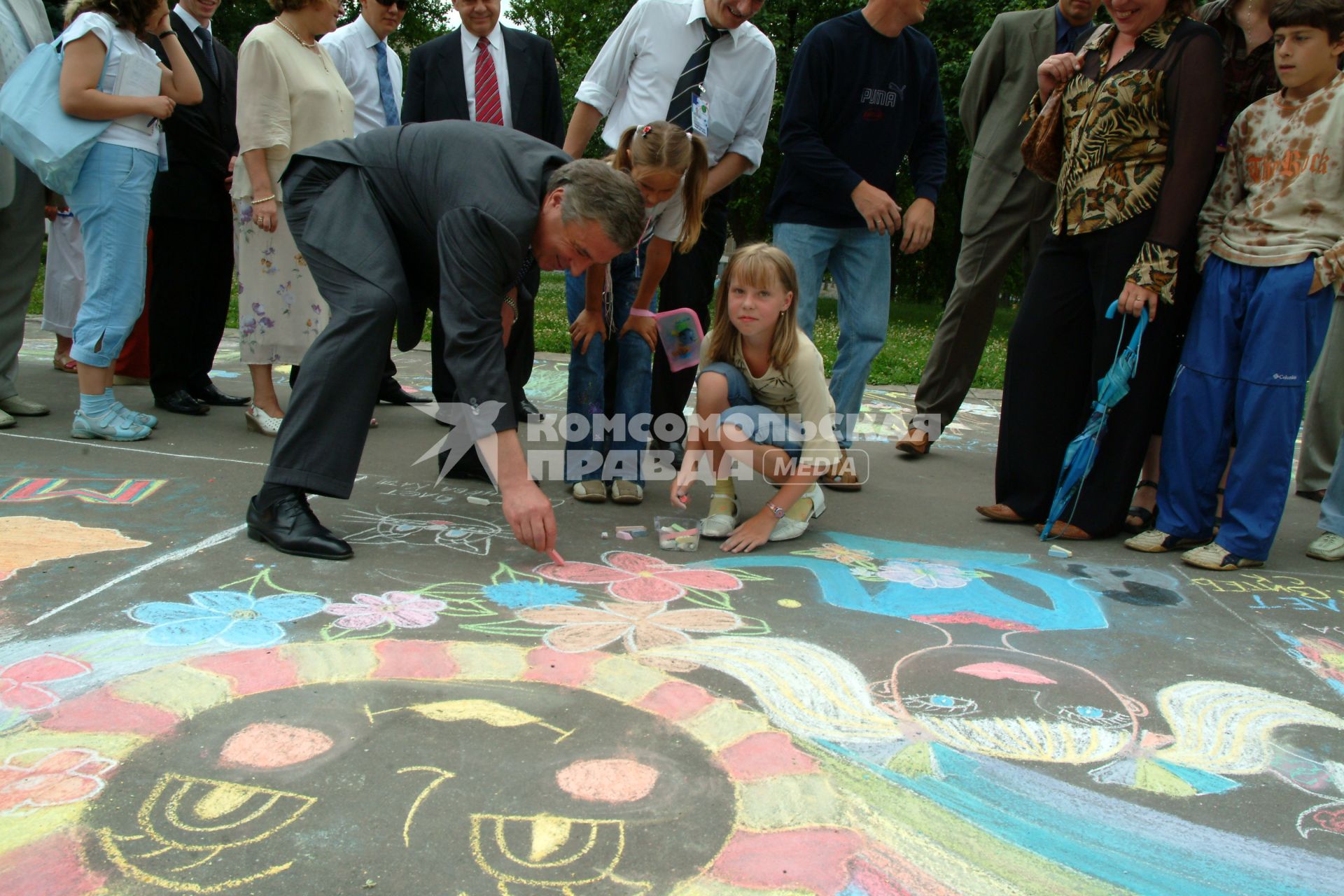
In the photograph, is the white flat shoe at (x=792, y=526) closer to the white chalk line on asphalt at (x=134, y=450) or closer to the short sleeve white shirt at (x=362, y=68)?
the white chalk line on asphalt at (x=134, y=450)

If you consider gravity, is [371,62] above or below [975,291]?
above

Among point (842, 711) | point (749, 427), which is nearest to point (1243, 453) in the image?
point (749, 427)

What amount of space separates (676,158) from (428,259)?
2.80 feet

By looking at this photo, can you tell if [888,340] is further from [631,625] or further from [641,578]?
[631,625]

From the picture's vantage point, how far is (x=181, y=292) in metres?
4.40

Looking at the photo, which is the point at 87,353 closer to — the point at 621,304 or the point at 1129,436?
the point at 621,304

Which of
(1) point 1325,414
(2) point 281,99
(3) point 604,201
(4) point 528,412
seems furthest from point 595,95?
(1) point 1325,414

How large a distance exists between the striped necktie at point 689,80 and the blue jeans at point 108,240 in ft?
6.61

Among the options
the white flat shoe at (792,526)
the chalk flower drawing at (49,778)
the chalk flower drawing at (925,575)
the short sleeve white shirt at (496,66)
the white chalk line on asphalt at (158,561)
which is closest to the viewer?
the chalk flower drawing at (49,778)

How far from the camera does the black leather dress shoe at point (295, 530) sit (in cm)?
271

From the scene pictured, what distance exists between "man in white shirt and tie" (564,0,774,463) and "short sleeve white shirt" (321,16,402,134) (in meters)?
1.08

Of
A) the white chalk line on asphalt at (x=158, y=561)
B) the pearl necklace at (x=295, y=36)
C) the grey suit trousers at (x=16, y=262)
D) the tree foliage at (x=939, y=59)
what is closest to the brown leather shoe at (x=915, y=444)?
the white chalk line on asphalt at (x=158, y=561)

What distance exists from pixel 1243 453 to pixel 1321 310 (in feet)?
1.60

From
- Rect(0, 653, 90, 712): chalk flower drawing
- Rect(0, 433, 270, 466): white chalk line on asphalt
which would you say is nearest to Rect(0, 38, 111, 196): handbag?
Rect(0, 433, 270, 466): white chalk line on asphalt
